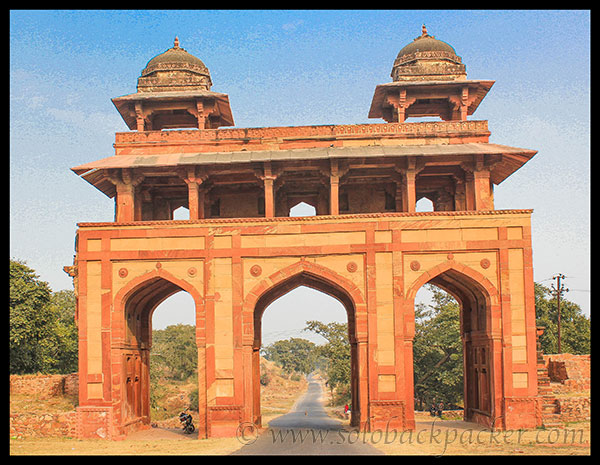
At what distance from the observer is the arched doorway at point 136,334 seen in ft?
72.5

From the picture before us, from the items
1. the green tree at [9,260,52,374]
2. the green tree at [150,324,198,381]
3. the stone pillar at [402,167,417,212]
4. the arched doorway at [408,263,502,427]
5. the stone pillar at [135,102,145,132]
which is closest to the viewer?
the arched doorway at [408,263,502,427]

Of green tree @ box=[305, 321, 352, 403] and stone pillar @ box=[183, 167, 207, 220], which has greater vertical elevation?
stone pillar @ box=[183, 167, 207, 220]

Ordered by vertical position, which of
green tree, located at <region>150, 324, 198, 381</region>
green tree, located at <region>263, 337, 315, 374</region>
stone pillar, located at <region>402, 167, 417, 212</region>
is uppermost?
stone pillar, located at <region>402, 167, 417, 212</region>

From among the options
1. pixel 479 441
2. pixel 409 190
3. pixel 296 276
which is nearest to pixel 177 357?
pixel 296 276

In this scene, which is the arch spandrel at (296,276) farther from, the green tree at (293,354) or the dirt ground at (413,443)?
the green tree at (293,354)

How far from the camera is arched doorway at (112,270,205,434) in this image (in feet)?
72.5

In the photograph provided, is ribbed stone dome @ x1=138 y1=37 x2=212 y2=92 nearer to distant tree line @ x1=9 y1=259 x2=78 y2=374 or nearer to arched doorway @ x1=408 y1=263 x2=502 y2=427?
arched doorway @ x1=408 y1=263 x2=502 y2=427

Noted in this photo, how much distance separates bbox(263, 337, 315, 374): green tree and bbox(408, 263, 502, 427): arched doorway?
82367 mm

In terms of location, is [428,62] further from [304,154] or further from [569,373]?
[569,373]

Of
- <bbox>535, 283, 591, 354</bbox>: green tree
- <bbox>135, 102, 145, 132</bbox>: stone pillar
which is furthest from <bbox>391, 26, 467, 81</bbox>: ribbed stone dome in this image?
<bbox>535, 283, 591, 354</bbox>: green tree

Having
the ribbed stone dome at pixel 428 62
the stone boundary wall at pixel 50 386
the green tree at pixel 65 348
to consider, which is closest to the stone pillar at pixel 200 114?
the ribbed stone dome at pixel 428 62

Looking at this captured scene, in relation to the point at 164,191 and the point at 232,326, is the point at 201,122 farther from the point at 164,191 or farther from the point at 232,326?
the point at 232,326

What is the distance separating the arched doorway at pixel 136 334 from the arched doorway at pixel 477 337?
25.7 feet

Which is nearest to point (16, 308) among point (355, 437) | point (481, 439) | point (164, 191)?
point (164, 191)
